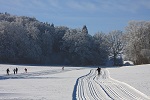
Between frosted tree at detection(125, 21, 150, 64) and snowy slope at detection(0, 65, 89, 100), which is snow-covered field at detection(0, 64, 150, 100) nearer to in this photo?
snowy slope at detection(0, 65, 89, 100)

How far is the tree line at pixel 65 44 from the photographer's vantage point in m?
92.6

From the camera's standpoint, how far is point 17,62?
98500 mm

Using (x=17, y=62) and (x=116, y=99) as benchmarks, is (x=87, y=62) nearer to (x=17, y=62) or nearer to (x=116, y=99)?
(x=17, y=62)

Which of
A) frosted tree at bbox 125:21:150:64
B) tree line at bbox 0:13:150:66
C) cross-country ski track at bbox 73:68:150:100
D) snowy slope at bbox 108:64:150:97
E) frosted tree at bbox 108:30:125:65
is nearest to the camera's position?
cross-country ski track at bbox 73:68:150:100

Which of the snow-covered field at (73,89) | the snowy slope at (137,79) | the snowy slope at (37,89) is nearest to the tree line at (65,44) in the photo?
the snowy slope at (137,79)

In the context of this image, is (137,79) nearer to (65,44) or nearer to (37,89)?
(37,89)

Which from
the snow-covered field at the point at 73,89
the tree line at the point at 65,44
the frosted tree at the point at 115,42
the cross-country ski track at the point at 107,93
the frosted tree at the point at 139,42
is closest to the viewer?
the cross-country ski track at the point at 107,93

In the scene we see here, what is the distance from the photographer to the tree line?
304 feet

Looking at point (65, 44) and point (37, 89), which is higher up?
point (65, 44)

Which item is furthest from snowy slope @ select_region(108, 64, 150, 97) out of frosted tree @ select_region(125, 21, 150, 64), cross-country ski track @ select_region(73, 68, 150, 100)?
frosted tree @ select_region(125, 21, 150, 64)

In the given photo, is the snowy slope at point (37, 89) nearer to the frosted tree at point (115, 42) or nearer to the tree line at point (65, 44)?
the tree line at point (65, 44)

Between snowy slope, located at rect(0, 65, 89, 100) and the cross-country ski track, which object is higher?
snowy slope, located at rect(0, 65, 89, 100)

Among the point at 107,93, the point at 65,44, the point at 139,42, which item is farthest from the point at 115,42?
the point at 107,93

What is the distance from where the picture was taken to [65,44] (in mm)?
114625
